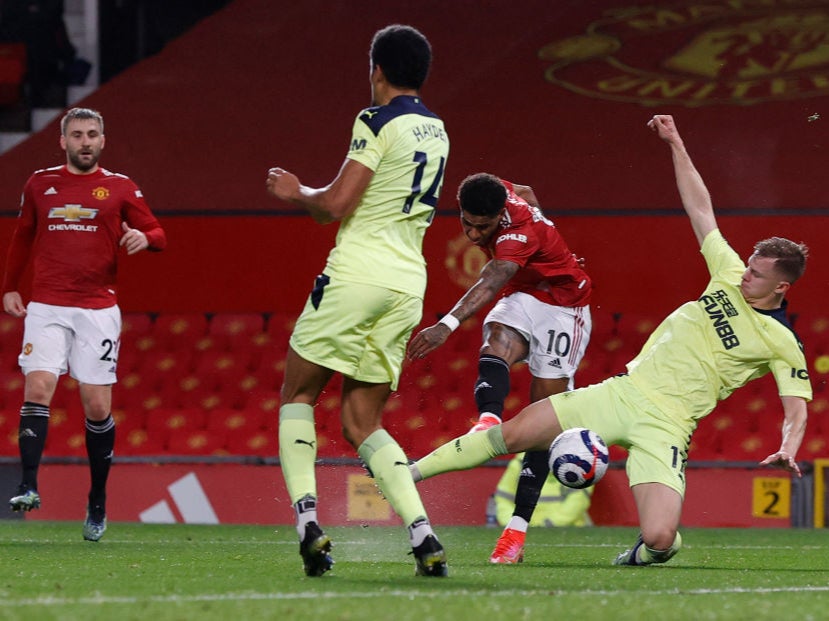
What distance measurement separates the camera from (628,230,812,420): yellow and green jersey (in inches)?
207

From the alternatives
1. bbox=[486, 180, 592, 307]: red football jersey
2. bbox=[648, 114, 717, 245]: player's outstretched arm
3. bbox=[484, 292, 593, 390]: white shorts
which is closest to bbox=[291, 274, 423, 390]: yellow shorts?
bbox=[486, 180, 592, 307]: red football jersey

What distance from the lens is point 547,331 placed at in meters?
6.07

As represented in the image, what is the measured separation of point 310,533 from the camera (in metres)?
4.25

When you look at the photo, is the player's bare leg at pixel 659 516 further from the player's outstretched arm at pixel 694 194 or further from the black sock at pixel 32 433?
the black sock at pixel 32 433

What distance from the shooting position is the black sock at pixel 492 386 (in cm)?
590

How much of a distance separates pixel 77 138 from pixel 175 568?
89.1 inches

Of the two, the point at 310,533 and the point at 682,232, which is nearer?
the point at 310,533

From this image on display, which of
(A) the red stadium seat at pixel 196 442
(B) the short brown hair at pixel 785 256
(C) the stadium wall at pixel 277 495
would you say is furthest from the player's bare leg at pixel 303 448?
(A) the red stadium seat at pixel 196 442

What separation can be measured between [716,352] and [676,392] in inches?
8.3

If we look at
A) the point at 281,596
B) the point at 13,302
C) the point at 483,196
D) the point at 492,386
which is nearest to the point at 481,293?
the point at 483,196

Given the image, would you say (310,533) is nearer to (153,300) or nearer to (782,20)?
(153,300)

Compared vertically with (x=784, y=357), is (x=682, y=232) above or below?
below

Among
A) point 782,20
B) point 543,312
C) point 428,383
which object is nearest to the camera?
point 543,312

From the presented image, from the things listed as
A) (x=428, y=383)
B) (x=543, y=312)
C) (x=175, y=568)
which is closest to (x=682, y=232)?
(x=428, y=383)
